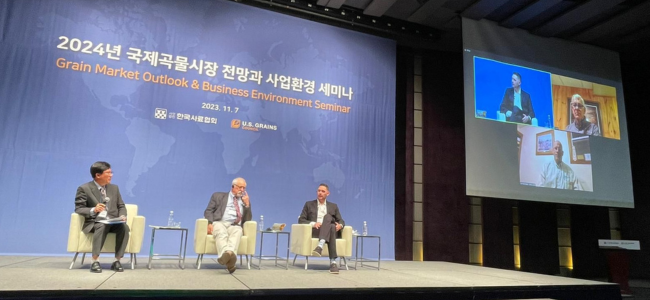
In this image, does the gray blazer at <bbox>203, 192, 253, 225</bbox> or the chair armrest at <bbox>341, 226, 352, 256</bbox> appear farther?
the chair armrest at <bbox>341, 226, 352, 256</bbox>

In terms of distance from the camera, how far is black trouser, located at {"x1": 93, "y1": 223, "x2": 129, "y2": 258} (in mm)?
3348

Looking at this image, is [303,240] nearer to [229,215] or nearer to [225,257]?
[229,215]

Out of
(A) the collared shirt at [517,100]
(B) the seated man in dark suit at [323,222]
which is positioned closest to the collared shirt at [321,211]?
(B) the seated man in dark suit at [323,222]

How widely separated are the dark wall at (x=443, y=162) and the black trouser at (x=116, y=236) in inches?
179

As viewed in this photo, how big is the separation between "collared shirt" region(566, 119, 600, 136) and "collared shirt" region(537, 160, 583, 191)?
62 cm

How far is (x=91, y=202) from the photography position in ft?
11.5

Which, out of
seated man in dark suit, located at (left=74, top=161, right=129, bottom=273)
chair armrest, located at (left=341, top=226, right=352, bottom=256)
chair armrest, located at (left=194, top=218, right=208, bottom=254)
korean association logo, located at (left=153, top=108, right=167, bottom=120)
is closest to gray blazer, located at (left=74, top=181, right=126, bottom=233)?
seated man in dark suit, located at (left=74, top=161, right=129, bottom=273)

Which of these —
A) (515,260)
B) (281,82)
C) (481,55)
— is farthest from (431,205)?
(281,82)

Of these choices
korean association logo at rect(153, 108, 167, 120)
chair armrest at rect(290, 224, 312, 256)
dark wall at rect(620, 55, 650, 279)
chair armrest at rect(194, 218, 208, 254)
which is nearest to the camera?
chair armrest at rect(194, 218, 208, 254)

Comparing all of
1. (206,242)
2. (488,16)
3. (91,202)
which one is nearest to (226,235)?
(206,242)

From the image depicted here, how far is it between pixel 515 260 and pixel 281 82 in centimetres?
492

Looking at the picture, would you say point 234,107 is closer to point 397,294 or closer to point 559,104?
point 397,294

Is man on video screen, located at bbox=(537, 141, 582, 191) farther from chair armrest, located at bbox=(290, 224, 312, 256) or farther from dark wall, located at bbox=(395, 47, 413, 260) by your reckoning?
chair armrest, located at bbox=(290, 224, 312, 256)

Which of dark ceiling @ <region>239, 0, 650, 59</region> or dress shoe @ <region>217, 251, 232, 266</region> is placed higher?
dark ceiling @ <region>239, 0, 650, 59</region>
